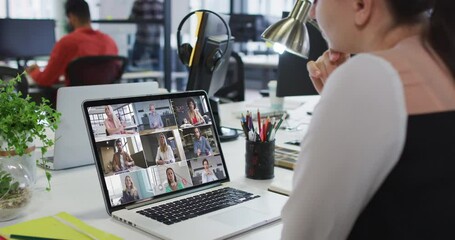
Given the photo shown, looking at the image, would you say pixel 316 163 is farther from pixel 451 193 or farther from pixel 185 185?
pixel 185 185

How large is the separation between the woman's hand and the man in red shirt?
2.86 meters

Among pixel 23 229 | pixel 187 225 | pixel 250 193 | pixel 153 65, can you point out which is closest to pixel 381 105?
pixel 187 225

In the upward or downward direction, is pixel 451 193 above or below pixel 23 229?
above

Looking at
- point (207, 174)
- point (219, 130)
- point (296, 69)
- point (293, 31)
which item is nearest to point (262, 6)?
point (296, 69)

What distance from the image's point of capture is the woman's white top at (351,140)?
652 millimetres

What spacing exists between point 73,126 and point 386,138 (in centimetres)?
99

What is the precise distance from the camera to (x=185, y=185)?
4.07ft

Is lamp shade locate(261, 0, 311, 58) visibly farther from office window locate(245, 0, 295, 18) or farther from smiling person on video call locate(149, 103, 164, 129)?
office window locate(245, 0, 295, 18)

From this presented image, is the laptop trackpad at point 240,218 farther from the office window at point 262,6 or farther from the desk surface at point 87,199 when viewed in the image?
the office window at point 262,6

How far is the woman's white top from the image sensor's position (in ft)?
2.14

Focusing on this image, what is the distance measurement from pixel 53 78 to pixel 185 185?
3.01 metres

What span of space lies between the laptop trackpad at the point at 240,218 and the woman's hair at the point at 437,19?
52cm

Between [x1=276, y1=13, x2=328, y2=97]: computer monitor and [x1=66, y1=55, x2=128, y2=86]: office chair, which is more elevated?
[x1=276, y1=13, x2=328, y2=97]: computer monitor

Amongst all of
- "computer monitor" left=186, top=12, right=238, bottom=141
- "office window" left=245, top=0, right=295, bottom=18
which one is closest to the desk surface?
"computer monitor" left=186, top=12, right=238, bottom=141
